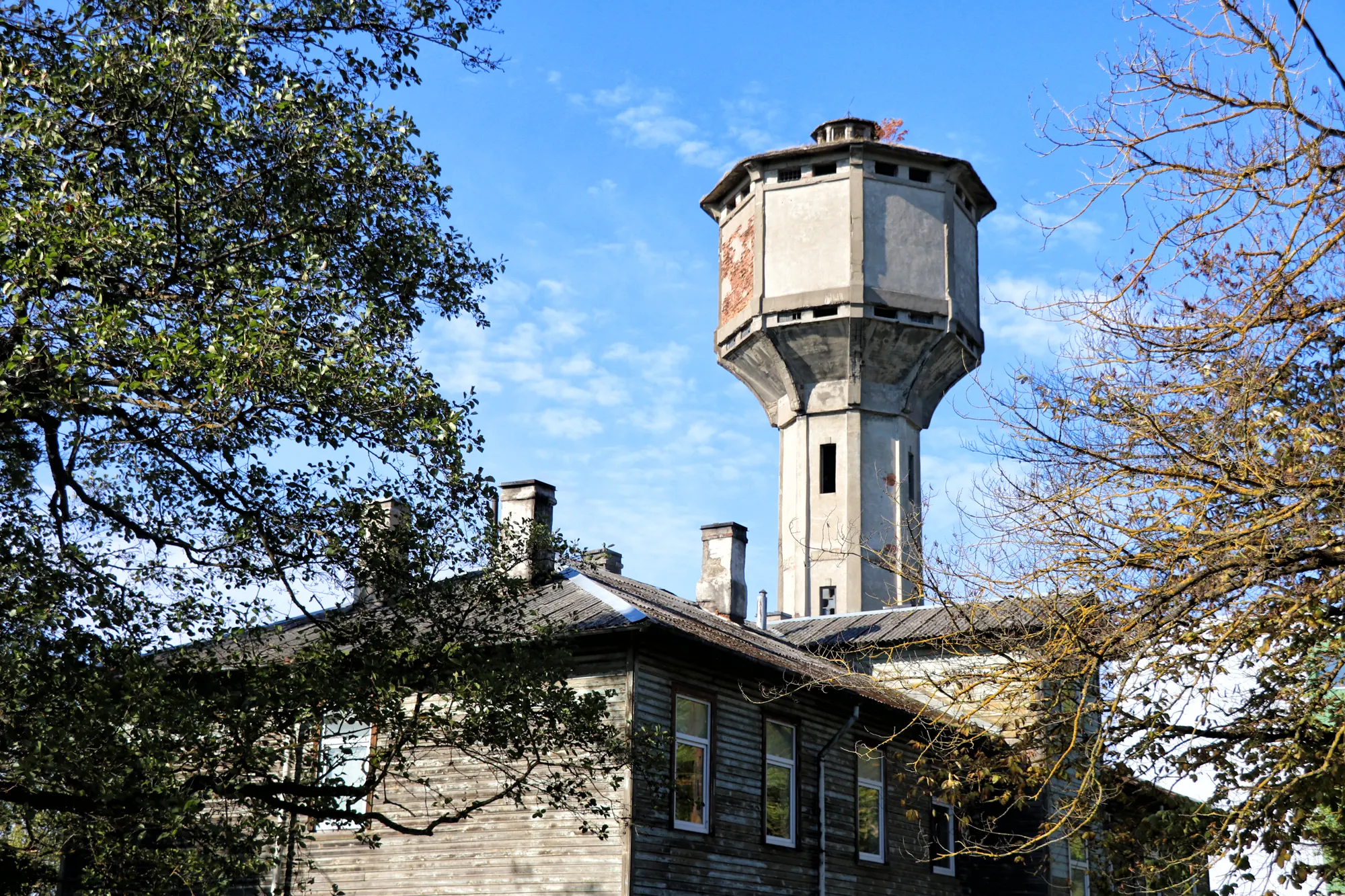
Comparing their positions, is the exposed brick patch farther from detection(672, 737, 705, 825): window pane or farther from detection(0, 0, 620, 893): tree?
detection(0, 0, 620, 893): tree

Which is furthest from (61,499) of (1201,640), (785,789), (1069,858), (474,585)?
(1069,858)

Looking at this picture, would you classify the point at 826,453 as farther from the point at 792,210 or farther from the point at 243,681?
the point at 243,681

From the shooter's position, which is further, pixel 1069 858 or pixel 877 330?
pixel 877 330

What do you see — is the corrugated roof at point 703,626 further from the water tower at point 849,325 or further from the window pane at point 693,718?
the water tower at point 849,325

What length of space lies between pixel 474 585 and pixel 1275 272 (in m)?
7.61

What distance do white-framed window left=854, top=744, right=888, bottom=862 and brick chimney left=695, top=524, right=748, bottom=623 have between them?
4251mm

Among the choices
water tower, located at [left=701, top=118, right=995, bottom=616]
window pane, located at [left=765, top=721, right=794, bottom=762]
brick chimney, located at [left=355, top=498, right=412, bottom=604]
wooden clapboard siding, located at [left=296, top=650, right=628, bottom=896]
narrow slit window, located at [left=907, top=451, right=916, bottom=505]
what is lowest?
wooden clapboard siding, located at [left=296, top=650, right=628, bottom=896]

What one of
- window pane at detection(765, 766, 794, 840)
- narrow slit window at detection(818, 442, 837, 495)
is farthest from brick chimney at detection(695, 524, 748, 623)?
narrow slit window at detection(818, 442, 837, 495)

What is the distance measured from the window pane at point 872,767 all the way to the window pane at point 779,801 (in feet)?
6.51

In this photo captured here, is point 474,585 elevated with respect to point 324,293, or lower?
lower

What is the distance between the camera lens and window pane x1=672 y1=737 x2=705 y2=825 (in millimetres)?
17703

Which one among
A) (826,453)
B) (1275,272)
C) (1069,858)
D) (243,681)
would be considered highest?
(826,453)

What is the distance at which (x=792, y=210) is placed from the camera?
3753 centimetres

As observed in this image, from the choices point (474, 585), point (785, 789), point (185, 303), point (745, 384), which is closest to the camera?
point (185, 303)
